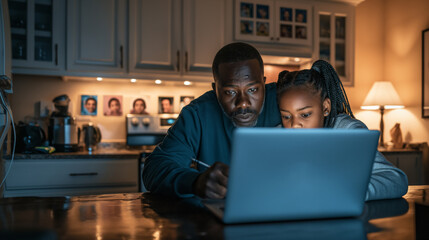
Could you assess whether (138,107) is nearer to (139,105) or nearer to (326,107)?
(139,105)

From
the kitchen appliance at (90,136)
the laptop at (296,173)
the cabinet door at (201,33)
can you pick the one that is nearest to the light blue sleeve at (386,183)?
the laptop at (296,173)

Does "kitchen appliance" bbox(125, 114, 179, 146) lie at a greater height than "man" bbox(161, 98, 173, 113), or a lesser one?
lesser

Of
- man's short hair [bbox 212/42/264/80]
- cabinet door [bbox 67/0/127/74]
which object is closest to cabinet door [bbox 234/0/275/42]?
cabinet door [bbox 67/0/127/74]

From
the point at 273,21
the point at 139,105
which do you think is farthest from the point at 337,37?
the point at 139,105

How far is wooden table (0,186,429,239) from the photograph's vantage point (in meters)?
0.59

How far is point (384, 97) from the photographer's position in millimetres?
3082

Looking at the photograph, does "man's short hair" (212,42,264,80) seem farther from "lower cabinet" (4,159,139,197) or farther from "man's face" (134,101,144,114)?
"man's face" (134,101,144,114)

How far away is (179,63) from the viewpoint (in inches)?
105

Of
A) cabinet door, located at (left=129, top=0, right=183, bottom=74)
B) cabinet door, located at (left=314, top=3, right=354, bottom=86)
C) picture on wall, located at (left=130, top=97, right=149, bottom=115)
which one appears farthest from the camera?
cabinet door, located at (left=314, top=3, right=354, bottom=86)

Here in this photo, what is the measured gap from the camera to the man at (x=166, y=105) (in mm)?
2932

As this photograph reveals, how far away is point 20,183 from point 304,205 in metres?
2.06

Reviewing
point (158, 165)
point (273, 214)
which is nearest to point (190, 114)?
point (158, 165)

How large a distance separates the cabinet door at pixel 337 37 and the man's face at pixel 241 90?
185 cm

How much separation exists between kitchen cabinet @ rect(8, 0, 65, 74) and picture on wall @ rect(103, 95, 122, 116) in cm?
47
